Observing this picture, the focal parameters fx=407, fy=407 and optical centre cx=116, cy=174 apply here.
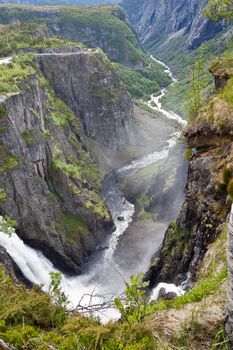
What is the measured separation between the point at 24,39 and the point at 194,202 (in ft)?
241

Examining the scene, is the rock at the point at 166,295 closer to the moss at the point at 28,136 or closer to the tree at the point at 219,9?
the tree at the point at 219,9

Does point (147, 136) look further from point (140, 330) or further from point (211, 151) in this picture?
point (140, 330)

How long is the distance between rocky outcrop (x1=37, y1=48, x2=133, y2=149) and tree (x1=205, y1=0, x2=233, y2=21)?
53746 millimetres

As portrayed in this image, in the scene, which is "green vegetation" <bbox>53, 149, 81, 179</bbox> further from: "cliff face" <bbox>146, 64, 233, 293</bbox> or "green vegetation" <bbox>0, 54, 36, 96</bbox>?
"cliff face" <bbox>146, 64, 233, 293</bbox>

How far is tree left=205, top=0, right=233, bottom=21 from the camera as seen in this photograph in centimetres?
3178

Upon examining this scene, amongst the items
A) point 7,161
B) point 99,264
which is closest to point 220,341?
point 7,161

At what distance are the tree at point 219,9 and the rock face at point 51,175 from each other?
916 inches

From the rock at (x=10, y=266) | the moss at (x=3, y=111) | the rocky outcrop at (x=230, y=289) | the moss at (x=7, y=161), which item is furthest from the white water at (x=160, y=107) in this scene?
the rocky outcrop at (x=230, y=289)

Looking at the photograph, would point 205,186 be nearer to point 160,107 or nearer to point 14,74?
point 14,74

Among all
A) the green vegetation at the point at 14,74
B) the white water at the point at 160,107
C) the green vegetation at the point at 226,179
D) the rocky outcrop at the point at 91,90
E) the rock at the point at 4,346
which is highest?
the white water at the point at 160,107

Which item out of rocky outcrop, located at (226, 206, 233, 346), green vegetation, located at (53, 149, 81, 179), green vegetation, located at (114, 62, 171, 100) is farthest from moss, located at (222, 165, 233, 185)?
green vegetation, located at (114, 62, 171, 100)

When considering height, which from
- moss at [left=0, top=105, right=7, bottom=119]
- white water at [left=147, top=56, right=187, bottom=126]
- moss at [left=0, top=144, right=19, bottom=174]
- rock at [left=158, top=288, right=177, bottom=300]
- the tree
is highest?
white water at [left=147, top=56, right=187, bottom=126]

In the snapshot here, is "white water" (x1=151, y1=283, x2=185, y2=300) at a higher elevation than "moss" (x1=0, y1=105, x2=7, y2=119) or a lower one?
lower

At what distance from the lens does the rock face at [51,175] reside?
43656mm
